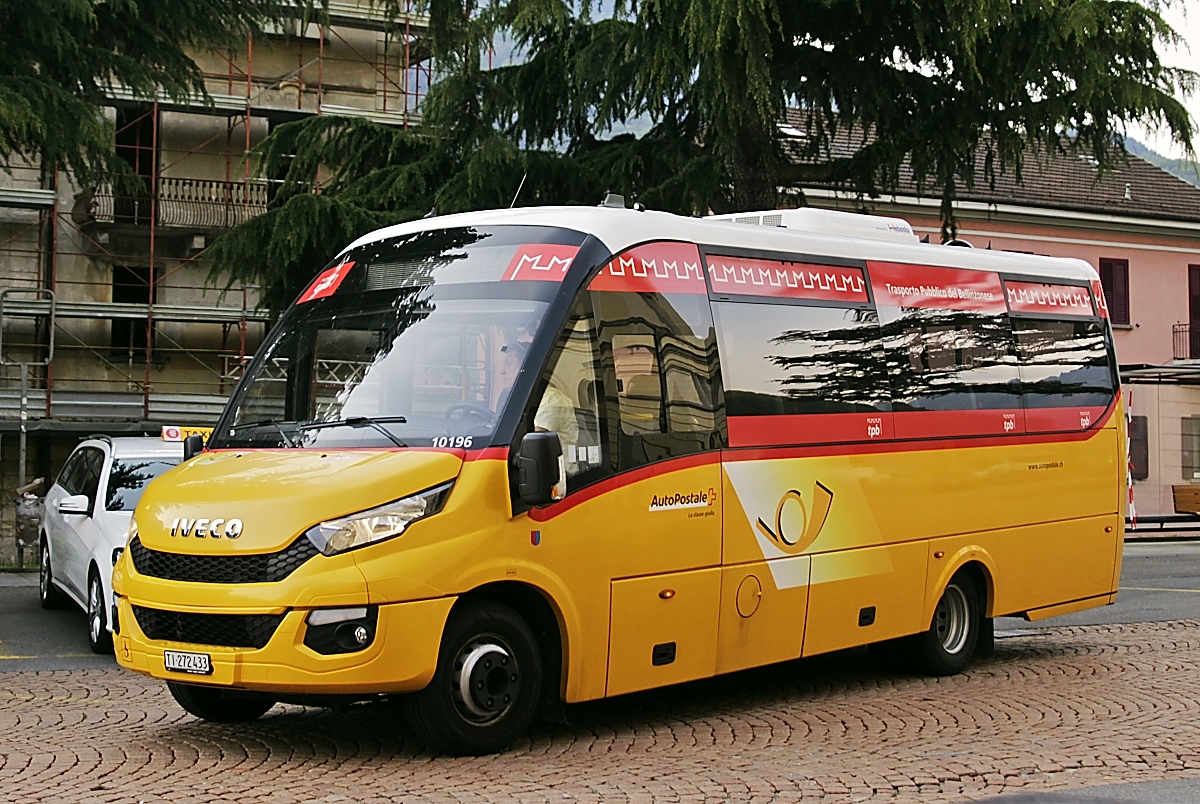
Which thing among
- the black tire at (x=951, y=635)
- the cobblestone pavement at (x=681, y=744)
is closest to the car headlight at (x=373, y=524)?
the cobblestone pavement at (x=681, y=744)

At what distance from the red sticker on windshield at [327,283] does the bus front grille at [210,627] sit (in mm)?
2366

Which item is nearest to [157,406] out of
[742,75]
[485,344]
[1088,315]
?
[742,75]

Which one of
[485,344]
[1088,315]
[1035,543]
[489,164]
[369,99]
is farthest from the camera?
[369,99]

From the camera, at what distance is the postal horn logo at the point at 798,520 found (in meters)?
9.66

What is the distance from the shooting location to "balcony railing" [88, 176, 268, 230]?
33312mm

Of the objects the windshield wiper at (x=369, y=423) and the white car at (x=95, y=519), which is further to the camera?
the white car at (x=95, y=519)

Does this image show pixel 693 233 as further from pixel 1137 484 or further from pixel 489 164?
pixel 1137 484

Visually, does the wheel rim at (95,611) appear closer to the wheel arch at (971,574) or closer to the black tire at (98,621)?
the black tire at (98,621)

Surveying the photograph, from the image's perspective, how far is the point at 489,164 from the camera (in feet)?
63.7

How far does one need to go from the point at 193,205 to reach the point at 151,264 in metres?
1.63

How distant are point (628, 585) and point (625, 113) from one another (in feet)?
40.9

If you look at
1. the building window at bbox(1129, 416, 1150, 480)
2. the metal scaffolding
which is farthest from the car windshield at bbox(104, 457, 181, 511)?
the building window at bbox(1129, 416, 1150, 480)

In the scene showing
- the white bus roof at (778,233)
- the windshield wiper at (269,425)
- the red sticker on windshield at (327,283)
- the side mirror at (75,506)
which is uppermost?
the white bus roof at (778,233)

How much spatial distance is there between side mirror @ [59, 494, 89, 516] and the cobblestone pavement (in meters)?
2.21
